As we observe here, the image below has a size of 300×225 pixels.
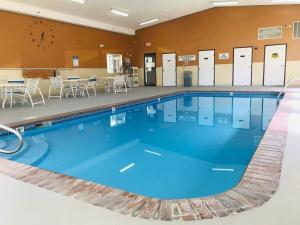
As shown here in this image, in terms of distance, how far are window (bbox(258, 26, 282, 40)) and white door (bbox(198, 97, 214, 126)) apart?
4716 millimetres

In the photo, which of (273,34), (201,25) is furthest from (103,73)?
(273,34)

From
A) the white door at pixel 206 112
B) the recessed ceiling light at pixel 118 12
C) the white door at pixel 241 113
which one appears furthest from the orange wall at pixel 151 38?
the white door at pixel 206 112

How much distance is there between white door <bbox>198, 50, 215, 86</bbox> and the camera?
12.8 metres

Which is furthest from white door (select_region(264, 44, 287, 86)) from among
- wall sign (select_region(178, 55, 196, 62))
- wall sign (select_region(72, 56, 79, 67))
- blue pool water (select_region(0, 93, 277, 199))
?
wall sign (select_region(72, 56, 79, 67))

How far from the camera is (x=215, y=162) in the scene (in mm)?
3451

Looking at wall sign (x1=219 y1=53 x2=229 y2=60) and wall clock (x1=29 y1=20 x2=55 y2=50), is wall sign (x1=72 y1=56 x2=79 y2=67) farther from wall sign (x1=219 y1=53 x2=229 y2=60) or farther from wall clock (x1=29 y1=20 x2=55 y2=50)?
wall sign (x1=219 y1=53 x2=229 y2=60)

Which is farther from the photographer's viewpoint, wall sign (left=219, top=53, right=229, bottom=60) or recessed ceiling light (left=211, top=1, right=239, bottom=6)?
wall sign (left=219, top=53, right=229, bottom=60)

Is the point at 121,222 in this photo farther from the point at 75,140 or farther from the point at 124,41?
the point at 124,41

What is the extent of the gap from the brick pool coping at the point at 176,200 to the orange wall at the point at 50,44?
7.28 m

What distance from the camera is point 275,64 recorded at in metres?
11.5

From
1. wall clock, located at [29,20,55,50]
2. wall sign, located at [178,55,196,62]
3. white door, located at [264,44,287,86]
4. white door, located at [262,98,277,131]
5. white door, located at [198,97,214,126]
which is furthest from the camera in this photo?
wall sign, located at [178,55,196,62]

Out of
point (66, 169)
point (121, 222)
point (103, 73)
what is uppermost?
point (103, 73)

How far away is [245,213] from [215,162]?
1.89 meters

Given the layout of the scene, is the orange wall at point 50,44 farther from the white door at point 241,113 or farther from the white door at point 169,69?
the white door at point 241,113
